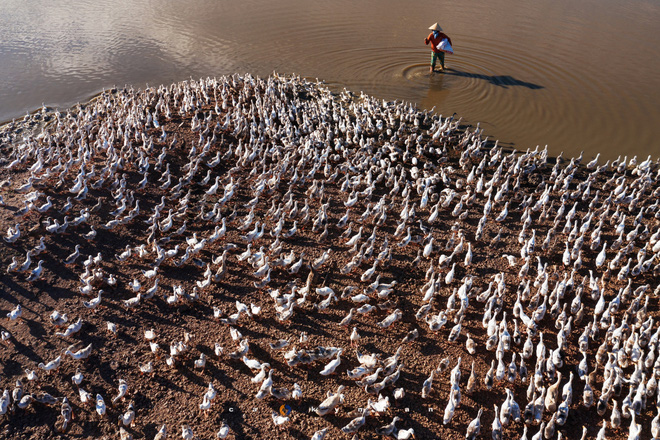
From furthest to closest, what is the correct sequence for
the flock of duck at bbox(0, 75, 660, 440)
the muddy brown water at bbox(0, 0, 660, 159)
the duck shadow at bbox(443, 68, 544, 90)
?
1. the duck shadow at bbox(443, 68, 544, 90)
2. the muddy brown water at bbox(0, 0, 660, 159)
3. the flock of duck at bbox(0, 75, 660, 440)

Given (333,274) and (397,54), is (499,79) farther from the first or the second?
(333,274)

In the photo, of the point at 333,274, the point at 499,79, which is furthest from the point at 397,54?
the point at 333,274

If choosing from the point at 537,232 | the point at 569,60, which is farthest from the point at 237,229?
the point at 569,60

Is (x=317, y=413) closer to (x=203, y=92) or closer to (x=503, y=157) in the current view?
(x=503, y=157)

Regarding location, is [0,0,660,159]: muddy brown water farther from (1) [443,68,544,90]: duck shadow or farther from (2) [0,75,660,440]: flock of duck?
(2) [0,75,660,440]: flock of duck

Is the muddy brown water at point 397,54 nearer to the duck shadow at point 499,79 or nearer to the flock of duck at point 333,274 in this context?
the duck shadow at point 499,79

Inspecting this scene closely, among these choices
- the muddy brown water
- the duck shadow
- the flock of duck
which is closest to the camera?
the flock of duck

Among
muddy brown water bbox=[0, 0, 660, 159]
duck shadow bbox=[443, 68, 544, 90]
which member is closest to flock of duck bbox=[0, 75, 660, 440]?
muddy brown water bbox=[0, 0, 660, 159]

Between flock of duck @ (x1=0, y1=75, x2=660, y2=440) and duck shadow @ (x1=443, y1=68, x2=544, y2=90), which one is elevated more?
duck shadow @ (x1=443, y1=68, x2=544, y2=90)
